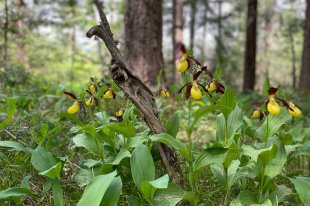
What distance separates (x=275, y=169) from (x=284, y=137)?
27.1 inches

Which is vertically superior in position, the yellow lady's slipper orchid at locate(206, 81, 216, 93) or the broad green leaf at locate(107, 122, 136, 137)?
the yellow lady's slipper orchid at locate(206, 81, 216, 93)

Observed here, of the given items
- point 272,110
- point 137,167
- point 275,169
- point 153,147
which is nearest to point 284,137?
point 275,169

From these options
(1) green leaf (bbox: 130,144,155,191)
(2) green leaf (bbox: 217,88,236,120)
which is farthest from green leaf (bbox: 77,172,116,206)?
(2) green leaf (bbox: 217,88,236,120)

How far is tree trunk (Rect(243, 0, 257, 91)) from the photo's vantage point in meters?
9.34

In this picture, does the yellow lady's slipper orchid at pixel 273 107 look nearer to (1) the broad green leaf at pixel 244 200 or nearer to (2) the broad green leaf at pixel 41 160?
(1) the broad green leaf at pixel 244 200

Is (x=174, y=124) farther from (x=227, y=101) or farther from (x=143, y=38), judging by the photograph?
(x=143, y=38)

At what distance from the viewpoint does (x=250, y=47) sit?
9328 millimetres

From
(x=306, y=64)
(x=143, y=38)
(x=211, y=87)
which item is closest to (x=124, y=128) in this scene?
(x=211, y=87)

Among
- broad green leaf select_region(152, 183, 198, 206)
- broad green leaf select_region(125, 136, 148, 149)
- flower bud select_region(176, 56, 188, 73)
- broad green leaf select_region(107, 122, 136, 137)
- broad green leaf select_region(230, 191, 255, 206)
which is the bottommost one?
broad green leaf select_region(230, 191, 255, 206)

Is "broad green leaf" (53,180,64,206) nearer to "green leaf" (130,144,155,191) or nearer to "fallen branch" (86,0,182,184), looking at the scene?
"green leaf" (130,144,155,191)

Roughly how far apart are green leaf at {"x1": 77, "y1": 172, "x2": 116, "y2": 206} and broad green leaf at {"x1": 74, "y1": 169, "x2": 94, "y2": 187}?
489 millimetres

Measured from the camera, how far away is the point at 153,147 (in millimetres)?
2336

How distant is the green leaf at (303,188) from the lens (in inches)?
73.0

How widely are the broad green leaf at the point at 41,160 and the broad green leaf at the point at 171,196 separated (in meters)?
0.67
